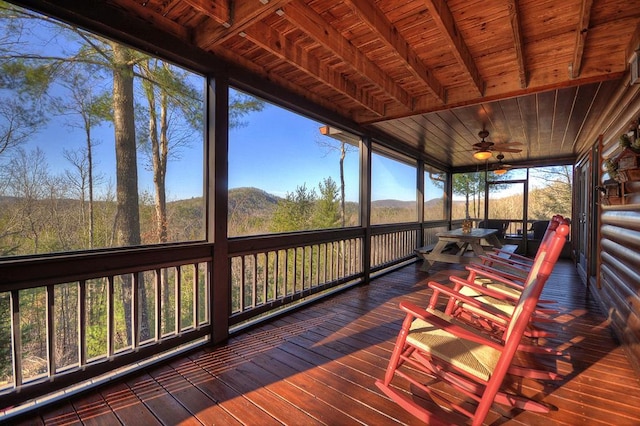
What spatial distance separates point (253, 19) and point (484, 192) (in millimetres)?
8172

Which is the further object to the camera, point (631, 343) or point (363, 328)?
point (363, 328)

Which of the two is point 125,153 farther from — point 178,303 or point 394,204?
point 394,204

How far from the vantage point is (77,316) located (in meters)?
2.00

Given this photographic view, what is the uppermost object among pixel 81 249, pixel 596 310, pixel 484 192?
pixel 484 192

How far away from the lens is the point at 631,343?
222 cm

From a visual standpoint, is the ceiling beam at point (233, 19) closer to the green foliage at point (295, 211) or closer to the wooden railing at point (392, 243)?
the green foliage at point (295, 211)

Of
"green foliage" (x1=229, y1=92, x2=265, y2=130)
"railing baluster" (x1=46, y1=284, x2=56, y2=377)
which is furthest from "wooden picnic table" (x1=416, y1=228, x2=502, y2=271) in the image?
"railing baluster" (x1=46, y1=284, x2=56, y2=377)

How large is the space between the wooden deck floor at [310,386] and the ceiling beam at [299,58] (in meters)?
2.47

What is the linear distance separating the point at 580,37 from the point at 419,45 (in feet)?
3.75

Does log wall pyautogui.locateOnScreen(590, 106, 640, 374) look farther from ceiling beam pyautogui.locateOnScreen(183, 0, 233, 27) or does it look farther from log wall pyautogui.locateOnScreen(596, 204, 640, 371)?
ceiling beam pyautogui.locateOnScreen(183, 0, 233, 27)

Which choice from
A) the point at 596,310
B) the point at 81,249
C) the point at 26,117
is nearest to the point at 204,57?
the point at 26,117

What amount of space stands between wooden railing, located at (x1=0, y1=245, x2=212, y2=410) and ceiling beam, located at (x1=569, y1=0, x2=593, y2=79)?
125 inches

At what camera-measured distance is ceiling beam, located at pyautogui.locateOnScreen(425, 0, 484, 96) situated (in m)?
1.85

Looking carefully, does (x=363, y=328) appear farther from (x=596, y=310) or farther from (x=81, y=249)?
(x=596, y=310)
